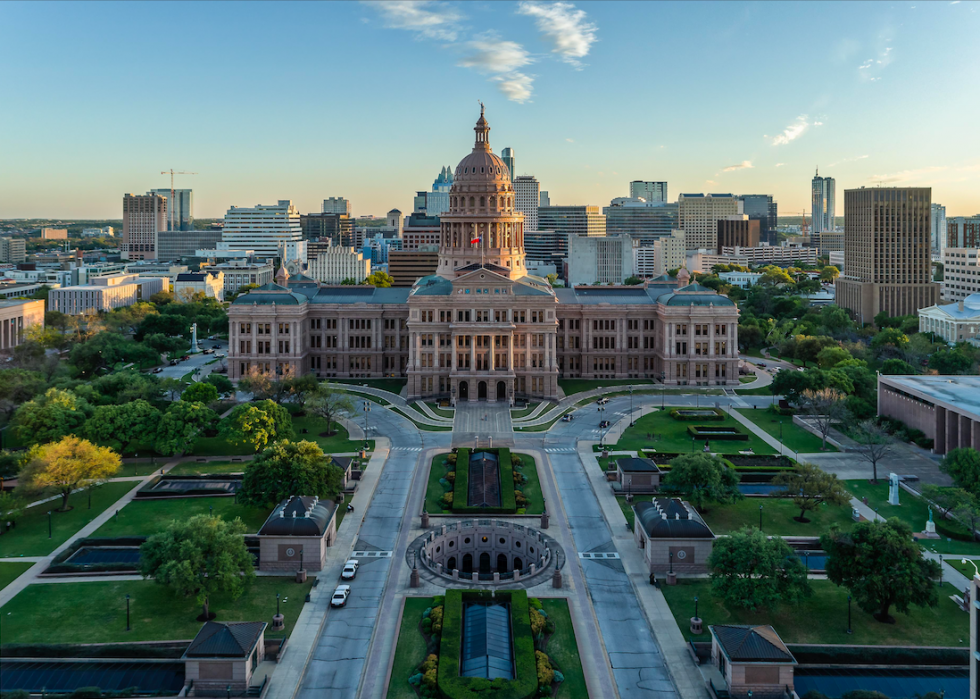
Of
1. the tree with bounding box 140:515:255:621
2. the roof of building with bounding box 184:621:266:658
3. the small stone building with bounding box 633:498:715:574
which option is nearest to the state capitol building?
the small stone building with bounding box 633:498:715:574

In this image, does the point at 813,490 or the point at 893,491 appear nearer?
the point at 813,490

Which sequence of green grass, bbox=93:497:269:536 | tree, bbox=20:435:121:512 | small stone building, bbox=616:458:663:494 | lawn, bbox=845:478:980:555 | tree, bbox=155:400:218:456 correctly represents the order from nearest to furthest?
1. lawn, bbox=845:478:980:555
2. green grass, bbox=93:497:269:536
3. tree, bbox=20:435:121:512
4. small stone building, bbox=616:458:663:494
5. tree, bbox=155:400:218:456

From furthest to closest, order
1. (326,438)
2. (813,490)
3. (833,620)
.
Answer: (326,438)
(813,490)
(833,620)

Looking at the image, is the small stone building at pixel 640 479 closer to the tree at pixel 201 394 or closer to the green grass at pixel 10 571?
the green grass at pixel 10 571

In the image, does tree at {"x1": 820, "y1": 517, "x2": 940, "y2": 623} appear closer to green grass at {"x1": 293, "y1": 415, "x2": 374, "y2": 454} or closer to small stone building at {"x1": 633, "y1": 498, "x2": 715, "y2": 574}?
small stone building at {"x1": 633, "y1": 498, "x2": 715, "y2": 574}

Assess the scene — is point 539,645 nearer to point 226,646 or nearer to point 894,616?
point 226,646

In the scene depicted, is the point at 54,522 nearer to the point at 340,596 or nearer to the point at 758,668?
the point at 340,596

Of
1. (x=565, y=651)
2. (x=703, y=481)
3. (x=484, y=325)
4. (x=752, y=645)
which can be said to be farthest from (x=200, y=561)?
(x=484, y=325)

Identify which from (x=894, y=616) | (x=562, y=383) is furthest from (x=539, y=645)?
(x=562, y=383)
